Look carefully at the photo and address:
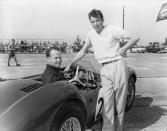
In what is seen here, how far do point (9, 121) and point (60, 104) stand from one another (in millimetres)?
606

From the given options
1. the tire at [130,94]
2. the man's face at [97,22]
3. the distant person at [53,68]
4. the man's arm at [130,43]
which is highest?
the man's face at [97,22]

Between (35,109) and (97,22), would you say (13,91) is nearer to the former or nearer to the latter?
(35,109)

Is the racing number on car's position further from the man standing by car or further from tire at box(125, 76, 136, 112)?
tire at box(125, 76, 136, 112)

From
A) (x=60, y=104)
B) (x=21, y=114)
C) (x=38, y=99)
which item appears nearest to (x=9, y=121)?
(x=21, y=114)

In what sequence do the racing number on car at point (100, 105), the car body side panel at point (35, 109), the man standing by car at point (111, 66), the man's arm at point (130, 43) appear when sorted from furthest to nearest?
the racing number on car at point (100, 105) < the man standing by car at point (111, 66) < the man's arm at point (130, 43) < the car body side panel at point (35, 109)

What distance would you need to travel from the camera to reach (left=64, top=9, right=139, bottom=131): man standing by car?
375 cm

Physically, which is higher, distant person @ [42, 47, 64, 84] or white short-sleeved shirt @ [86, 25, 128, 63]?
white short-sleeved shirt @ [86, 25, 128, 63]

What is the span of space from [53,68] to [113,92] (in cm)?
85

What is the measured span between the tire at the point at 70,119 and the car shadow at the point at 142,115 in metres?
1.22

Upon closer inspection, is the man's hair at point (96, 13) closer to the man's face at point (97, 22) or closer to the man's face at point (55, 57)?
the man's face at point (97, 22)

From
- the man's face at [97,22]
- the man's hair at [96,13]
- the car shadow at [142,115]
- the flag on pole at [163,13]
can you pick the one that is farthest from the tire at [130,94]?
the man's hair at [96,13]

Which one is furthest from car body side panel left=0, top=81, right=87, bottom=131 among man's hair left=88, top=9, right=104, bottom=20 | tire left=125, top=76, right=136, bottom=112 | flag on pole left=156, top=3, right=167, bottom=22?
flag on pole left=156, top=3, right=167, bottom=22

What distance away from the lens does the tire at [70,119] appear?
3100 mm

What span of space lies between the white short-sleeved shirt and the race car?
539 millimetres
